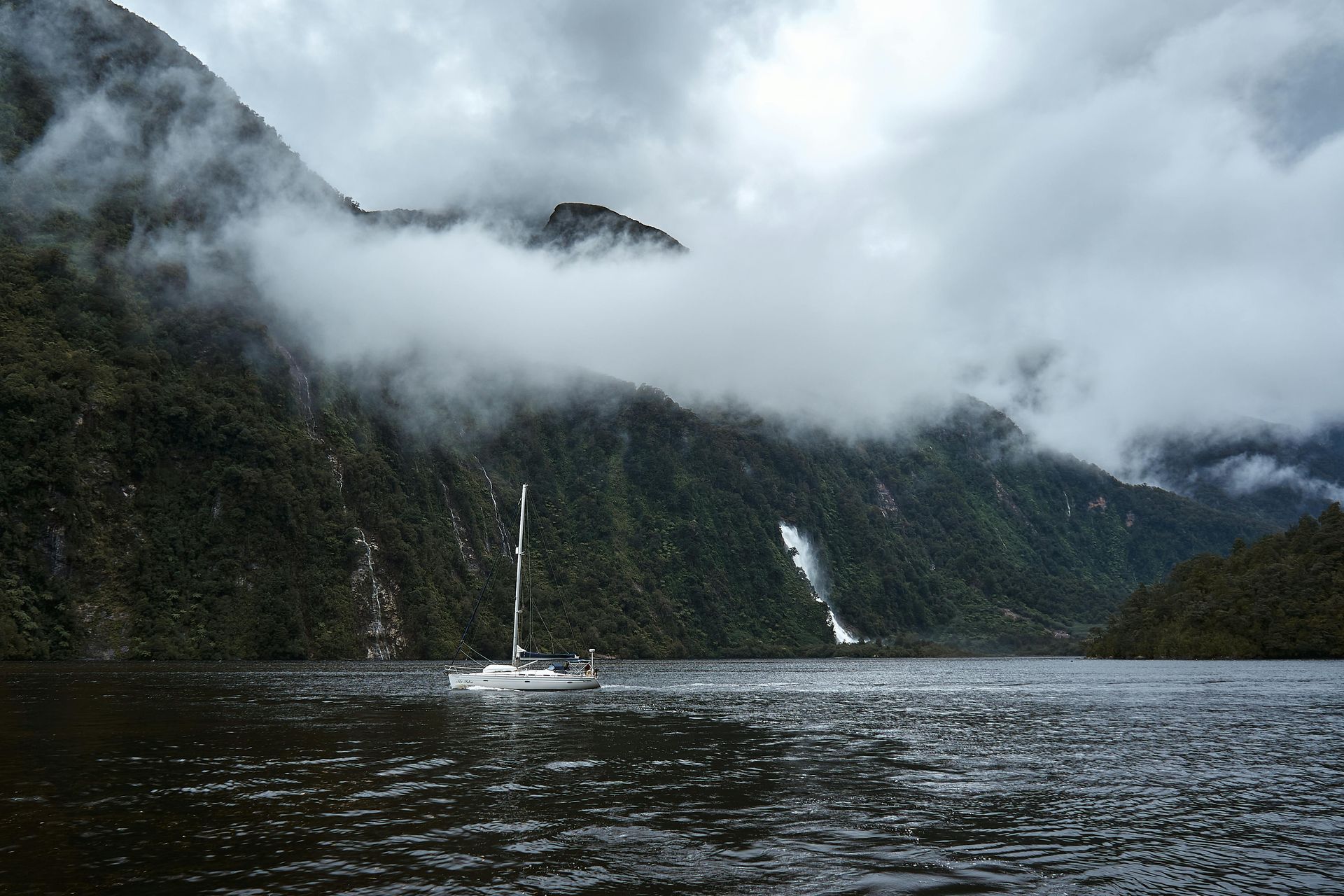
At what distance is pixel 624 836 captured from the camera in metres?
25.9

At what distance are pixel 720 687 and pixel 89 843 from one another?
94386 millimetres

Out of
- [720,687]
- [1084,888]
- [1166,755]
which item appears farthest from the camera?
[720,687]

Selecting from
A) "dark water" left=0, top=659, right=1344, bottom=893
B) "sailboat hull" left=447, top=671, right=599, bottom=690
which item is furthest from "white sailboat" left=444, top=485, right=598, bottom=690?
"dark water" left=0, top=659, right=1344, bottom=893

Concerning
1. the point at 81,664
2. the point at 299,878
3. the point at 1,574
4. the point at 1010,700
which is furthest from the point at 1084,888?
the point at 1,574

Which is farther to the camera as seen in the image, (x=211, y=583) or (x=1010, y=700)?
(x=211, y=583)

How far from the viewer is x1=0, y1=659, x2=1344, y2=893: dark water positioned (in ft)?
71.1

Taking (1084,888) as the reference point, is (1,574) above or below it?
above

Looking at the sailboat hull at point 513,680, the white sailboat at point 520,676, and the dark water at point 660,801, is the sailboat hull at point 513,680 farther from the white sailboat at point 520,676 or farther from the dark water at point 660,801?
the dark water at point 660,801

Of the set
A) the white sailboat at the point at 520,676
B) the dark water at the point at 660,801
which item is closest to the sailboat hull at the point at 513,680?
the white sailboat at the point at 520,676

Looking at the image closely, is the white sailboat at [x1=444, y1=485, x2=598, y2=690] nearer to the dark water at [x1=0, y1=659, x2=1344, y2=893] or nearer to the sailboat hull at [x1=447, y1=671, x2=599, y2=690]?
the sailboat hull at [x1=447, y1=671, x2=599, y2=690]

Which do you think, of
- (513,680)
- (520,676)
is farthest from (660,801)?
(513,680)

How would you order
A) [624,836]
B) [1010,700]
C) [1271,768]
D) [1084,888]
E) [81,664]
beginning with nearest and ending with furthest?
[1084,888], [624,836], [1271,768], [1010,700], [81,664]

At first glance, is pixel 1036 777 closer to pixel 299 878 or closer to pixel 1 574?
pixel 299 878

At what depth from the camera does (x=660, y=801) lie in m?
31.5
